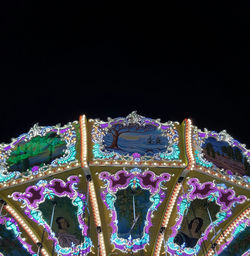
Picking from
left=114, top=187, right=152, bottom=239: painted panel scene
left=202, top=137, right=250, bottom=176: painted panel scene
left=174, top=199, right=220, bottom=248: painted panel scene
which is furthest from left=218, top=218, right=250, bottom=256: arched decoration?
left=114, top=187, right=152, bottom=239: painted panel scene

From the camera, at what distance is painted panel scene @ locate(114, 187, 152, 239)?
29.3 ft

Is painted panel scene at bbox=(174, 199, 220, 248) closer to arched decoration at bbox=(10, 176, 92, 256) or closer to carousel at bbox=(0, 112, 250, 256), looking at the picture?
carousel at bbox=(0, 112, 250, 256)

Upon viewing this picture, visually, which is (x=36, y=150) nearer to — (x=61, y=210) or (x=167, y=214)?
(x=61, y=210)

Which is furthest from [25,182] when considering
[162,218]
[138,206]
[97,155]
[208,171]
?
[208,171]

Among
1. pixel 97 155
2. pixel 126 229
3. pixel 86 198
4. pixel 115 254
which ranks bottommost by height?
pixel 115 254

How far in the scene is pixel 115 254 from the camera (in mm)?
9234

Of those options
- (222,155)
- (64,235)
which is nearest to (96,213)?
(64,235)

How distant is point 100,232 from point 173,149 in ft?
9.33

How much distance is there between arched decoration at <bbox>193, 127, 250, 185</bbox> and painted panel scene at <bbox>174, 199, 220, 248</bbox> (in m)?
1.03

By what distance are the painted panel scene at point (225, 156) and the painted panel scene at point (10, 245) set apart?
5327mm

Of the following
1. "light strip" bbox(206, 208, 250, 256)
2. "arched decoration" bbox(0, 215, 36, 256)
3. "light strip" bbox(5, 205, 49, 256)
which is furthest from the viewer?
"light strip" bbox(206, 208, 250, 256)

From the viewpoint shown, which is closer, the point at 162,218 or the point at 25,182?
the point at 25,182

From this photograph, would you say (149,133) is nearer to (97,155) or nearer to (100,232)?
(97,155)

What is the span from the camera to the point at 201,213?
934cm
